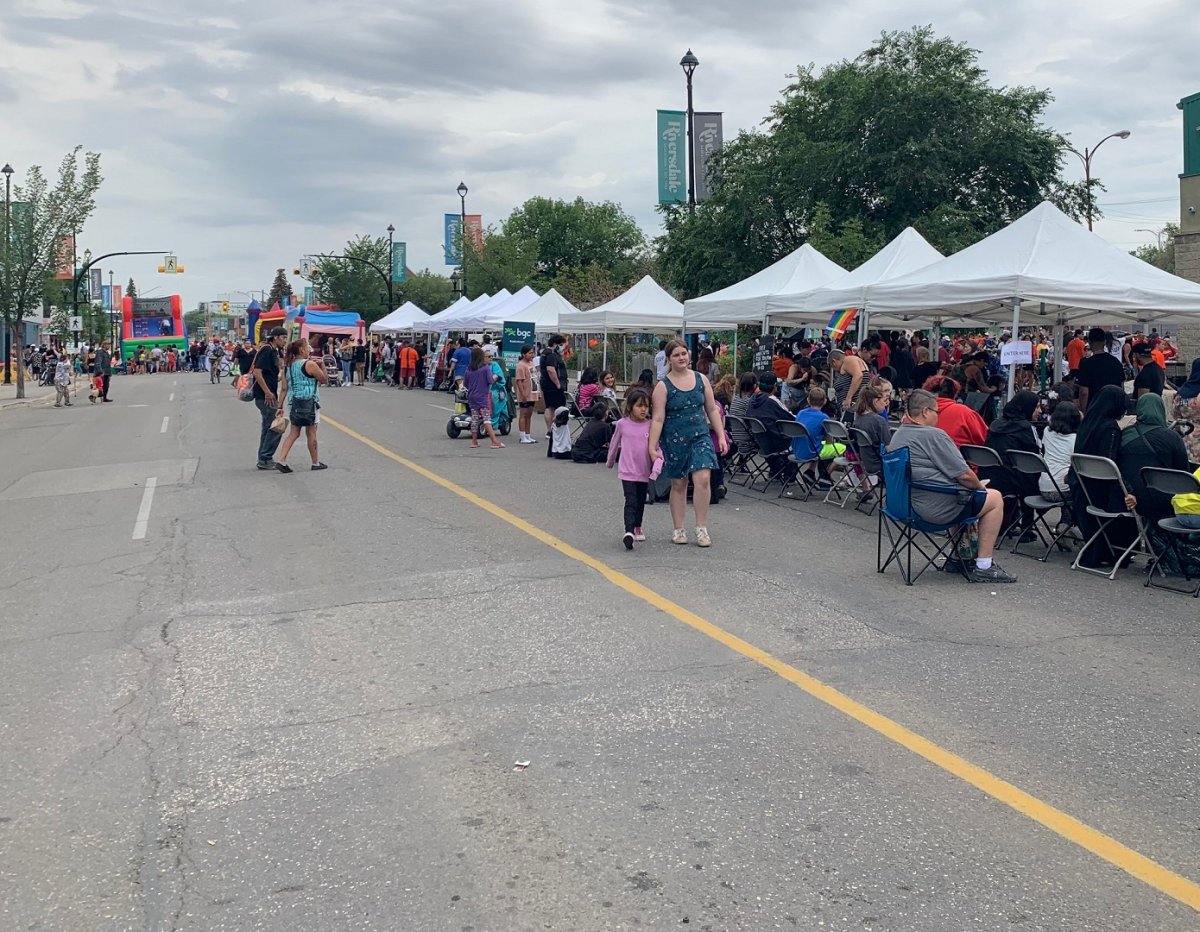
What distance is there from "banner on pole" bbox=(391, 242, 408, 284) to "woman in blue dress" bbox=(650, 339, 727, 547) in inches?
2196

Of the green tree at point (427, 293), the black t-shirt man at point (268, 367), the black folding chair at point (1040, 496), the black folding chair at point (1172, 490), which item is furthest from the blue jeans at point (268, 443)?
the green tree at point (427, 293)

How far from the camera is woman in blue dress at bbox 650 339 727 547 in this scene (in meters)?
9.09

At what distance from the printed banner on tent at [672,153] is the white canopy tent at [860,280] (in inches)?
354

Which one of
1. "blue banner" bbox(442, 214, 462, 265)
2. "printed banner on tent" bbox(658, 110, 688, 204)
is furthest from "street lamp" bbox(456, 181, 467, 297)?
"printed banner on tent" bbox(658, 110, 688, 204)

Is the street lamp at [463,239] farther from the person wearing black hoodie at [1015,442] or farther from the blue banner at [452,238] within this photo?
the person wearing black hoodie at [1015,442]

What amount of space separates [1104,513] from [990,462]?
3.40 feet

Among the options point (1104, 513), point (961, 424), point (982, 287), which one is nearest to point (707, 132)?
point (982, 287)

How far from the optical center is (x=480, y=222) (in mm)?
61656

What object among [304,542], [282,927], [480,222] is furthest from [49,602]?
[480,222]

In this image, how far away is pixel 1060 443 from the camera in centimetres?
937

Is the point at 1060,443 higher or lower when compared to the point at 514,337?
lower

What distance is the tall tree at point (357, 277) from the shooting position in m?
78.2

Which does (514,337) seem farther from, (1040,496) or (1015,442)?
(1040,496)

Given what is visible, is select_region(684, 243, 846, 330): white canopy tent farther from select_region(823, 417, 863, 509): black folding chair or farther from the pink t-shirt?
the pink t-shirt
